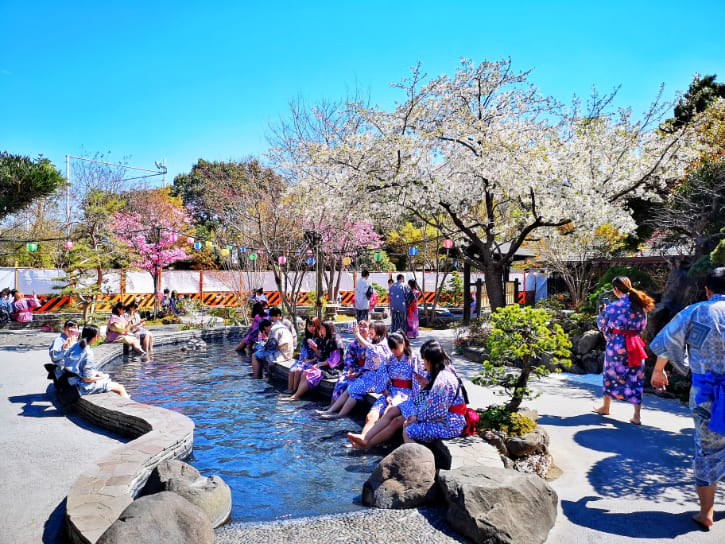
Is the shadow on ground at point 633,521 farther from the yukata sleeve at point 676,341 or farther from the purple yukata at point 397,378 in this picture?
the purple yukata at point 397,378

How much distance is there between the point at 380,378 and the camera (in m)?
6.75

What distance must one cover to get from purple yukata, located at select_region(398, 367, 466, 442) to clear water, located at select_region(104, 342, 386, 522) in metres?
0.72

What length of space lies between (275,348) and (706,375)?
289 inches

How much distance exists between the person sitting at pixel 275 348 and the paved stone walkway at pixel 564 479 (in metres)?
3.62

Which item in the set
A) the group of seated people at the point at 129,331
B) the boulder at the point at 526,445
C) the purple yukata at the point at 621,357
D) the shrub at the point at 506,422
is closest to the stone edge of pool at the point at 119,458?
the shrub at the point at 506,422

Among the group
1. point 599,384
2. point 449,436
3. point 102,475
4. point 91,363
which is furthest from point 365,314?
point 102,475

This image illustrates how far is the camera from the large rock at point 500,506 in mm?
3443

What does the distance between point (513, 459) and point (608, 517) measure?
107cm

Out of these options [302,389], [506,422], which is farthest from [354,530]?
[302,389]

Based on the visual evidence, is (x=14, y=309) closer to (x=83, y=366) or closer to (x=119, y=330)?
(x=119, y=330)

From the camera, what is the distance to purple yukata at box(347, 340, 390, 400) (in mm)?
6879

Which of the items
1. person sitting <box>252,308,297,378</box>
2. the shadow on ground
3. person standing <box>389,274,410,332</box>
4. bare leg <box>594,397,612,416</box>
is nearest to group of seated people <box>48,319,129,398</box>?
person sitting <box>252,308,297,378</box>

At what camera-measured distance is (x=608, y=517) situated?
12.7ft

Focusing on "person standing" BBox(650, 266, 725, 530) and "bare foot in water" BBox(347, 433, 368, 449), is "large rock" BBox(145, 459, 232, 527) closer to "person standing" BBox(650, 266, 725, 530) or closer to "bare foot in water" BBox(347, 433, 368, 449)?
"bare foot in water" BBox(347, 433, 368, 449)
